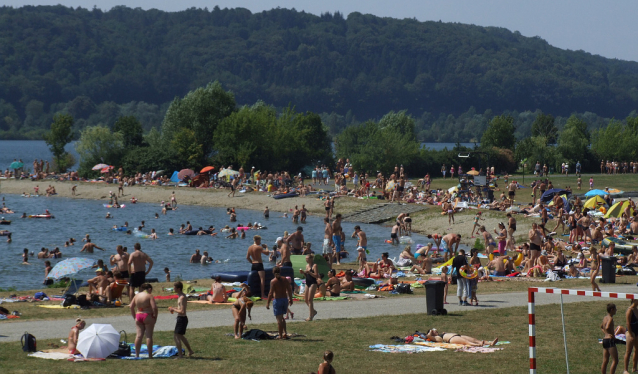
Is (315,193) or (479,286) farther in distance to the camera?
(315,193)

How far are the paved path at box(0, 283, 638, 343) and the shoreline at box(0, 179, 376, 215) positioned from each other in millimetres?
28394

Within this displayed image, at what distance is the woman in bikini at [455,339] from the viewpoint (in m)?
13.6

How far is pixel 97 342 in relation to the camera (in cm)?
1220

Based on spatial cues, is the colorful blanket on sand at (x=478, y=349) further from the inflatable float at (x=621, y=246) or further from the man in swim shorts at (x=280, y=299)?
the inflatable float at (x=621, y=246)

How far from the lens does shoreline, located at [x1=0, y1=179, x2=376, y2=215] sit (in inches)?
1945

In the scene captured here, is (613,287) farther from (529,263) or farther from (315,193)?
(315,193)

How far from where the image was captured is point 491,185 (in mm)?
49281

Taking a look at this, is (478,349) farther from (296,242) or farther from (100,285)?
(296,242)

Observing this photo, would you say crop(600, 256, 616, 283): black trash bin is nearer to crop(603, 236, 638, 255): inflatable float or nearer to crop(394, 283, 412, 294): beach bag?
crop(394, 283, 412, 294): beach bag

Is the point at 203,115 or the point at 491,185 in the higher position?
the point at 203,115

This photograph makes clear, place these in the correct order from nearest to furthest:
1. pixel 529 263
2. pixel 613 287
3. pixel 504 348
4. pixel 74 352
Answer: pixel 74 352, pixel 504 348, pixel 613 287, pixel 529 263

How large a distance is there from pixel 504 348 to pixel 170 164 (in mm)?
53778

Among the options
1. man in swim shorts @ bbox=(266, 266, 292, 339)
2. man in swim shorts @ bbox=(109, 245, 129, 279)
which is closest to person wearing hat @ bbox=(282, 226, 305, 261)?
man in swim shorts @ bbox=(109, 245, 129, 279)

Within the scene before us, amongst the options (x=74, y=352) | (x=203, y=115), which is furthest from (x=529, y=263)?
(x=203, y=115)
